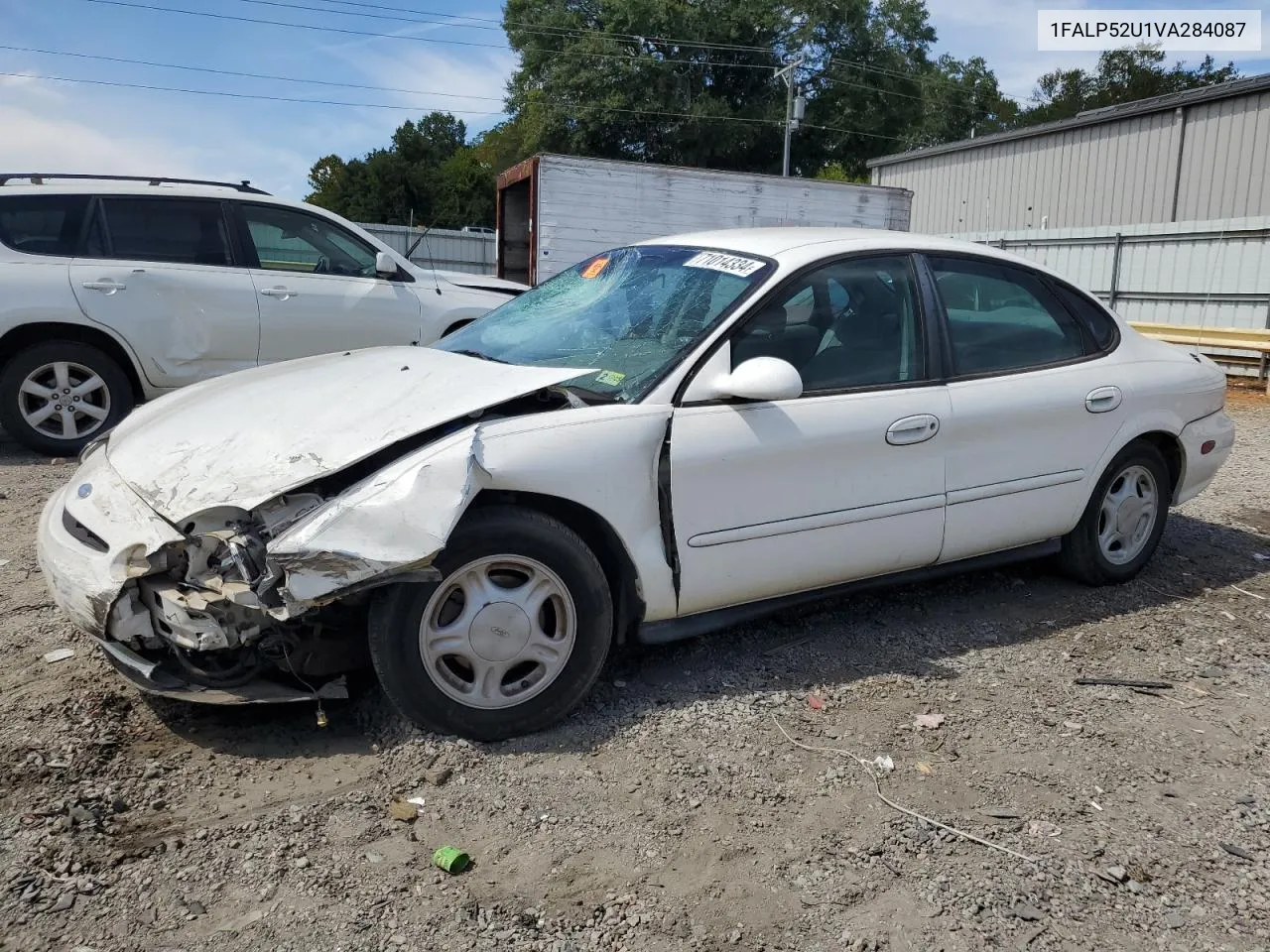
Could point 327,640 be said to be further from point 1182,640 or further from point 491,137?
point 491,137

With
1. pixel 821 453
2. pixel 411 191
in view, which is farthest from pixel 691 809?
pixel 411 191

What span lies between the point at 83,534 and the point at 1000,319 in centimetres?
359

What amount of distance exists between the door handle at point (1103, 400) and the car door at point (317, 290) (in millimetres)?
5378

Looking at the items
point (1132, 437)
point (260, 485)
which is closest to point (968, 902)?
point (260, 485)

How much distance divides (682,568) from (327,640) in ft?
3.78

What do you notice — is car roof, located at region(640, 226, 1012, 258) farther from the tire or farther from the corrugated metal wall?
the corrugated metal wall

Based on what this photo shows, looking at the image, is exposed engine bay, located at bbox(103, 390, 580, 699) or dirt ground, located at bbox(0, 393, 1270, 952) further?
exposed engine bay, located at bbox(103, 390, 580, 699)

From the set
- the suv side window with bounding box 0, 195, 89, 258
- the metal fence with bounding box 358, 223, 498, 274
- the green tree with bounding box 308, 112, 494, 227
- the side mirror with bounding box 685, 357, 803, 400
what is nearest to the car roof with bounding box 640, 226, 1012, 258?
the side mirror with bounding box 685, 357, 803, 400

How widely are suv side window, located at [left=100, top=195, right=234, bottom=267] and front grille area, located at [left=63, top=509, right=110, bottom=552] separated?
15.7 feet

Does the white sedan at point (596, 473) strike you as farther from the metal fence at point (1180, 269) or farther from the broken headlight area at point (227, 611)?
the metal fence at point (1180, 269)

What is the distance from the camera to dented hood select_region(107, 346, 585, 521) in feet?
9.73

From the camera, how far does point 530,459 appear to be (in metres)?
3.09

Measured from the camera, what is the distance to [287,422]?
10.6 feet

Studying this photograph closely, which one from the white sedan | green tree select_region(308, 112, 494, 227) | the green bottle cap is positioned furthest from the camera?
green tree select_region(308, 112, 494, 227)
